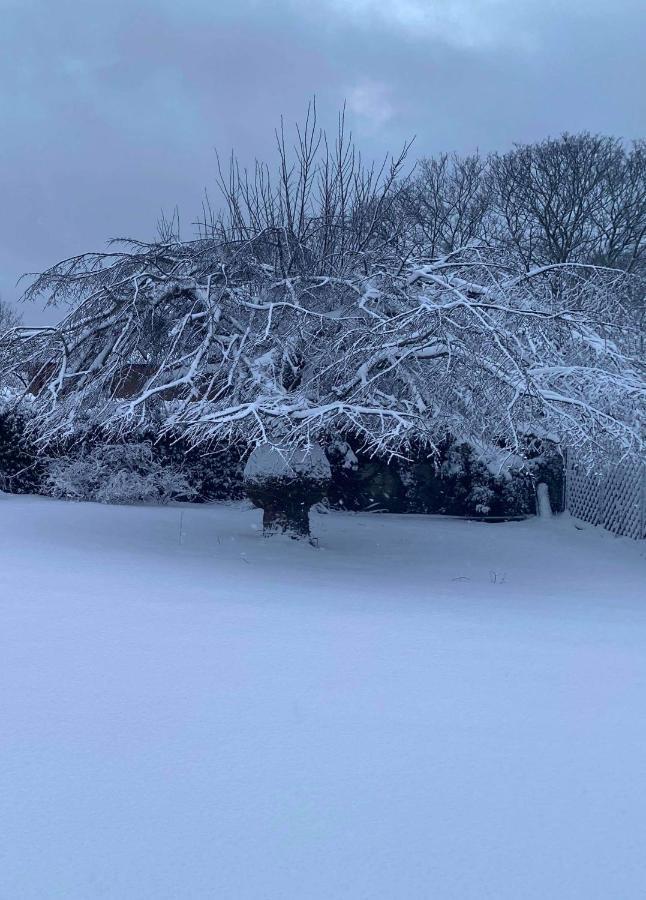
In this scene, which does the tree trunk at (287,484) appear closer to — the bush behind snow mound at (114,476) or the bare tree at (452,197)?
the bush behind snow mound at (114,476)

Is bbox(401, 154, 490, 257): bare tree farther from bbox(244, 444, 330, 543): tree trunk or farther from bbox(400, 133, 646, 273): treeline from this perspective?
bbox(244, 444, 330, 543): tree trunk

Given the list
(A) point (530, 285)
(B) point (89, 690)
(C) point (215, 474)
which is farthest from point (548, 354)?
(C) point (215, 474)

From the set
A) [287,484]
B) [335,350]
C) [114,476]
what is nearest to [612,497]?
[287,484]

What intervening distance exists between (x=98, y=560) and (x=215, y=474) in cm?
540

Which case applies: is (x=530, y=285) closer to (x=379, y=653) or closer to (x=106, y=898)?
(x=379, y=653)

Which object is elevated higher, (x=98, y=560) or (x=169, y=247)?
(x=169, y=247)

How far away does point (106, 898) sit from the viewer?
224cm

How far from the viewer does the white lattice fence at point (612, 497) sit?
33.0 feet

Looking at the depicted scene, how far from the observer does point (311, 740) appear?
3166mm

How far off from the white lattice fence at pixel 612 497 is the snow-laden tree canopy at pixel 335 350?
219 cm

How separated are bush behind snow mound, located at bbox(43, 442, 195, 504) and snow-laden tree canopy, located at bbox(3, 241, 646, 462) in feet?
7.97

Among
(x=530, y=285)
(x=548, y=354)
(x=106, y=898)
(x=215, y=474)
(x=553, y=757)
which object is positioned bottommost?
(x=106, y=898)

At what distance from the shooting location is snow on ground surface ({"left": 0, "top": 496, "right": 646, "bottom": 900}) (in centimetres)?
240

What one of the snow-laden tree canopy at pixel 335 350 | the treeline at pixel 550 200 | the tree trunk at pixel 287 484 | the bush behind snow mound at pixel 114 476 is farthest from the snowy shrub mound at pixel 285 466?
the treeline at pixel 550 200
